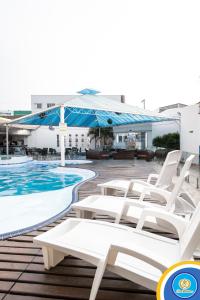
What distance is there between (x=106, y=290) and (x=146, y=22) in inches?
495

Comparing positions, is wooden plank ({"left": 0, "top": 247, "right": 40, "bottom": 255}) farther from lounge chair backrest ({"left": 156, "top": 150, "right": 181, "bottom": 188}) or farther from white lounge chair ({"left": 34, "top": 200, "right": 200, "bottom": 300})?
lounge chair backrest ({"left": 156, "top": 150, "right": 181, "bottom": 188})

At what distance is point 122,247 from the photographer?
67.8 inches

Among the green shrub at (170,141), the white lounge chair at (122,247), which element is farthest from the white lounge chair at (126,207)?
the green shrub at (170,141)

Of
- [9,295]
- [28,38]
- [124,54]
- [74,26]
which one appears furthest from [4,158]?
[9,295]

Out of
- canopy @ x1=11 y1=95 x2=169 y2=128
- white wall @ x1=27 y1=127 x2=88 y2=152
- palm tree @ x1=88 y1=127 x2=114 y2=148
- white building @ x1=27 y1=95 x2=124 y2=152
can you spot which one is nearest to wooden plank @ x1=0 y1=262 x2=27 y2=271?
canopy @ x1=11 y1=95 x2=169 y2=128

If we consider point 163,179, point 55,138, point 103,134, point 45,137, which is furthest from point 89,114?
point 163,179

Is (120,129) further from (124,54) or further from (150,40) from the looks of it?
(150,40)

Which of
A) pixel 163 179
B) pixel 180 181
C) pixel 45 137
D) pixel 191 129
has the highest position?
pixel 191 129

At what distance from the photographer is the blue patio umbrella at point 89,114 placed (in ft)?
37.4

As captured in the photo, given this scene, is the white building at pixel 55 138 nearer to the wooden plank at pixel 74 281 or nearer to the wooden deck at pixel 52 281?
the wooden deck at pixel 52 281

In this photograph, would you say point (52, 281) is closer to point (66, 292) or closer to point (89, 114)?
point (66, 292)

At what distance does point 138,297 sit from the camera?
2020 mm
